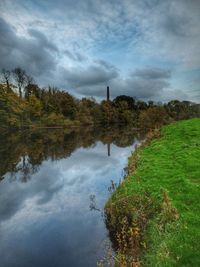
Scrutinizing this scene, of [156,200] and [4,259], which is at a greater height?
[156,200]

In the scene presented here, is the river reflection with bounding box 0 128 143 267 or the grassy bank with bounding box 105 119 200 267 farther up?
the grassy bank with bounding box 105 119 200 267

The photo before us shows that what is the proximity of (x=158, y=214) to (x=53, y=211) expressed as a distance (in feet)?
17.9

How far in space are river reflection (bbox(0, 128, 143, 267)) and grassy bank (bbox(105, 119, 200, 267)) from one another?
3.27 ft

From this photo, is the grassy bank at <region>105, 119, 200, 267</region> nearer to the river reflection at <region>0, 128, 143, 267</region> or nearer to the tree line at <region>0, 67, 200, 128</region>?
the river reflection at <region>0, 128, 143, 267</region>

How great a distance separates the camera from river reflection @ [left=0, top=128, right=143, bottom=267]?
9648mm

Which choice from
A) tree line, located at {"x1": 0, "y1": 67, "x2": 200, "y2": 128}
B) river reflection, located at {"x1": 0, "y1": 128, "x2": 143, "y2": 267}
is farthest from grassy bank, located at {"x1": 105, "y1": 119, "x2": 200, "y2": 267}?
tree line, located at {"x1": 0, "y1": 67, "x2": 200, "y2": 128}

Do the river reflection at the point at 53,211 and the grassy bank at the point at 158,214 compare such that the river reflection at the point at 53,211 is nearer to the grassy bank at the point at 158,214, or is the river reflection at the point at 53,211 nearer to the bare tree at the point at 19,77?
the grassy bank at the point at 158,214

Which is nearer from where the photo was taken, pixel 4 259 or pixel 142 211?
pixel 4 259

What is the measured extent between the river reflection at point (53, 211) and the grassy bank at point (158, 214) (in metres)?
1.00

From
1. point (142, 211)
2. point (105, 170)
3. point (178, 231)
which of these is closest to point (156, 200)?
point (142, 211)

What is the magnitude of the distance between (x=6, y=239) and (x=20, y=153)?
2262 cm

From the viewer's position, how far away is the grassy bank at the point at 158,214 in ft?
25.6

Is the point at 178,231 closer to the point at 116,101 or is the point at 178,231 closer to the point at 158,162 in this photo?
the point at 158,162

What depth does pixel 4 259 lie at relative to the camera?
930cm
